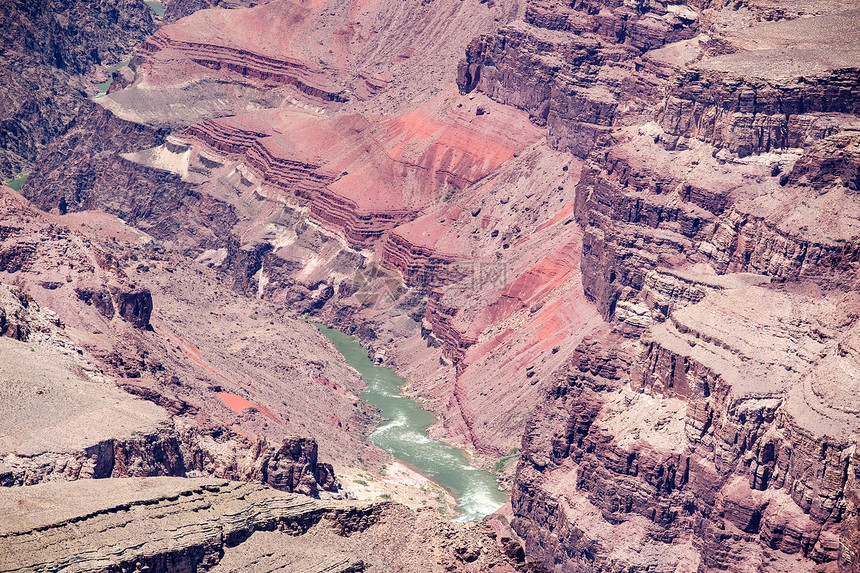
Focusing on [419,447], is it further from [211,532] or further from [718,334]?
[211,532]

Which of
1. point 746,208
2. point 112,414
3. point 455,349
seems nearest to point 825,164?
point 746,208

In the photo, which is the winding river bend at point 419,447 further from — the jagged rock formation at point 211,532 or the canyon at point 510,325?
the jagged rock formation at point 211,532

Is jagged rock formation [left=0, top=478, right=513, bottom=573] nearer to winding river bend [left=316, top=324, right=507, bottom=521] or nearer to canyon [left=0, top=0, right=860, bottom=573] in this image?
canyon [left=0, top=0, right=860, bottom=573]

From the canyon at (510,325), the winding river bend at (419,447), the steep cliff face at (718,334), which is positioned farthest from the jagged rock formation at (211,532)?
the winding river bend at (419,447)

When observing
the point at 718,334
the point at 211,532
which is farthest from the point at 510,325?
the point at 211,532

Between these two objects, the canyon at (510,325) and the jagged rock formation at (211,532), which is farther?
the canyon at (510,325)
